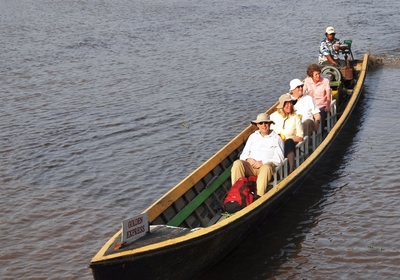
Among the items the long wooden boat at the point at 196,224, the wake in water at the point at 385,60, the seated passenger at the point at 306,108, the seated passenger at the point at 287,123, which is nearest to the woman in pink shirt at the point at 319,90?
the long wooden boat at the point at 196,224

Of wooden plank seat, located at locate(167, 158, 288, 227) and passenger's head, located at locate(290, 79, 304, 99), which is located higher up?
passenger's head, located at locate(290, 79, 304, 99)

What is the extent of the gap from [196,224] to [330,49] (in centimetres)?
854

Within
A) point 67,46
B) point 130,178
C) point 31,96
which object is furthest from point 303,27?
point 130,178

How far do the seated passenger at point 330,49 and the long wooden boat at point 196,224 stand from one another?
452 cm

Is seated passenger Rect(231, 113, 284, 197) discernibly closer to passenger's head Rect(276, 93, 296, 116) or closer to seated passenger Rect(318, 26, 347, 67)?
passenger's head Rect(276, 93, 296, 116)

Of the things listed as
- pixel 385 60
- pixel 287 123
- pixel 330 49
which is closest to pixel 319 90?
pixel 287 123

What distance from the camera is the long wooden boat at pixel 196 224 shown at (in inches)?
298

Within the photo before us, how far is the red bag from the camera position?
31.6 feet

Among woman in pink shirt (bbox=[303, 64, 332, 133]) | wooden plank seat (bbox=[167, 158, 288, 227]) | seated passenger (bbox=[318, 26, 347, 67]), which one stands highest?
seated passenger (bbox=[318, 26, 347, 67])

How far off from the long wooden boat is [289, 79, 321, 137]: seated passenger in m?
0.29

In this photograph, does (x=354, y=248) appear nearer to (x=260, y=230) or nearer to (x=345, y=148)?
(x=260, y=230)

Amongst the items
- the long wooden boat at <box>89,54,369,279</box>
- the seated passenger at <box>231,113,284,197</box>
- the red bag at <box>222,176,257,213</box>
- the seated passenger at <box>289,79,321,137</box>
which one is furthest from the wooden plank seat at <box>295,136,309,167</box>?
the red bag at <box>222,176,257,213</box>

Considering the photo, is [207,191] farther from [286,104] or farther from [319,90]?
[319,90]

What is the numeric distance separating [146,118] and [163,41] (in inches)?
408
